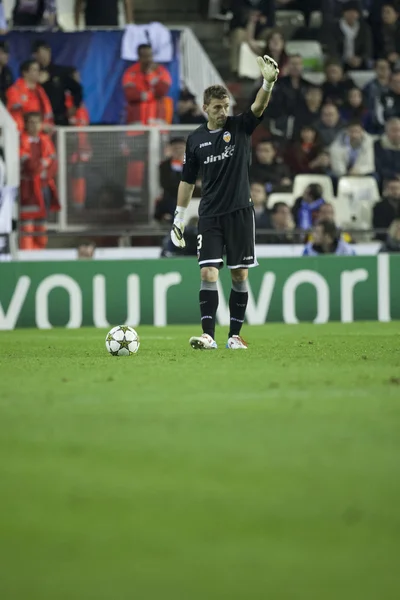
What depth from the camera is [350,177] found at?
18922 millimetres

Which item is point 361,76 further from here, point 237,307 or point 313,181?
point 237,307

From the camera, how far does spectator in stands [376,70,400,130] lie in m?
20.4

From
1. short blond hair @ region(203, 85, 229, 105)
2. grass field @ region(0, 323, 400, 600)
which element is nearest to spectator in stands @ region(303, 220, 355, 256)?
short blond hair @ region(203, 85, 229, 105)

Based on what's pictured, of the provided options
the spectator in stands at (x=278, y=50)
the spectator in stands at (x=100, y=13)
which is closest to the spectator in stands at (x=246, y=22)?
the spectator in stands at (x=278, y=50)

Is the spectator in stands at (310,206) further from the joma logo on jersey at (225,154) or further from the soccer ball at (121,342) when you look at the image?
the soccer ball at (121,342)

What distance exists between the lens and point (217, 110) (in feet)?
31.5

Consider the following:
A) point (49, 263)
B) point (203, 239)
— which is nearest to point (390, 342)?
point (203, 239)

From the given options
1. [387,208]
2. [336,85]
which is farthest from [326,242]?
[336,85]

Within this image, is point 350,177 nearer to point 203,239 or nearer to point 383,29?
point 383,29

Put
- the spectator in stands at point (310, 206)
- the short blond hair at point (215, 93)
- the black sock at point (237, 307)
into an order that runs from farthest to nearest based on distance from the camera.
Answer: the spectator in stands at point (310, 206)
the black sock at point (237, 307)
the short blond hair at point (215, 93)

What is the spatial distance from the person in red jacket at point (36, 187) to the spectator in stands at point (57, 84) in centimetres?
136

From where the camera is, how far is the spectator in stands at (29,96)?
746 inches

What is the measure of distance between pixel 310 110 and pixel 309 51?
2.61 m

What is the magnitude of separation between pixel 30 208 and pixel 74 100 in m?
2.51
